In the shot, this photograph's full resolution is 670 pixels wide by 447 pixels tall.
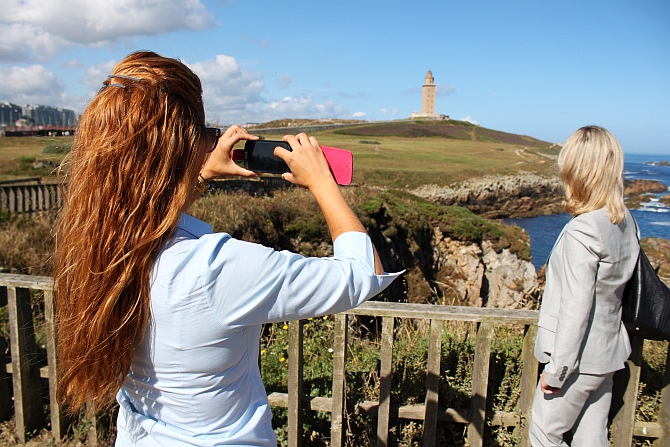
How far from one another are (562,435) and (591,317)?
67 cm

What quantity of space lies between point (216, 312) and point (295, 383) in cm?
176

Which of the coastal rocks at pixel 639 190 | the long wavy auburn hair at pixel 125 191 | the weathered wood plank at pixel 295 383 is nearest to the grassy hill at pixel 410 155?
the long wavy auburn hair at pixel 125 191

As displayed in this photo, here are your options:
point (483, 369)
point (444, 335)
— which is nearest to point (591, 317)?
point (483, 369)

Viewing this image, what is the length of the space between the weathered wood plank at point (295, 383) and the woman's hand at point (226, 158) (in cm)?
137

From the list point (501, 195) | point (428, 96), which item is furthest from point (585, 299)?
point (428, 96)

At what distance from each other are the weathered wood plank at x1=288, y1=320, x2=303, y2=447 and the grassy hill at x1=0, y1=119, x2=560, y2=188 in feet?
5.34

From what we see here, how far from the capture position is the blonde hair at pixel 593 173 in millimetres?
2393

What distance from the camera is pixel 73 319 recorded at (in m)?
1.24

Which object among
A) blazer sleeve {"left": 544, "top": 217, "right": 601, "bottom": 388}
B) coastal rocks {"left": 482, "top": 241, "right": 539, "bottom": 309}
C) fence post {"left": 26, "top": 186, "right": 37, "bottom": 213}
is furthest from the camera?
coastal rocks {"left": 482, "top": 241, "right": 539, "bottom": 309}

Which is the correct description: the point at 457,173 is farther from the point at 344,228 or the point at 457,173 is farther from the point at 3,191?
the point at 344,228

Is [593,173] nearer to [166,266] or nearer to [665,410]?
[665,410]

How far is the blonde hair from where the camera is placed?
94.2 inches

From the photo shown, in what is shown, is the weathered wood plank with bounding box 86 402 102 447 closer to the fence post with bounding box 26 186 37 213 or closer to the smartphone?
the smartphone

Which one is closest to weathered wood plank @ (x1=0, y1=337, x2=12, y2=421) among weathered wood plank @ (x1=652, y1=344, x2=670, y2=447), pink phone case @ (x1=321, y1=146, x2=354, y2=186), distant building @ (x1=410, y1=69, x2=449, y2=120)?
pink phone case @ (x1=321, y1=146, x2=354, y2=186)
